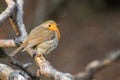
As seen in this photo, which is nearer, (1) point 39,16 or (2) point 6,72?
(2) point 6,72

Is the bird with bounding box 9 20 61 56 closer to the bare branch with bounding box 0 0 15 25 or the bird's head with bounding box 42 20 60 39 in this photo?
the bird's head with bounding box 42 20 60 39

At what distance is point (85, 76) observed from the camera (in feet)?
12.2

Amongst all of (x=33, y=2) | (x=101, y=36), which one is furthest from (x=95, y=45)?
(x=33, y=2)

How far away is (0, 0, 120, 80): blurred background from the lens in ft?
23.0

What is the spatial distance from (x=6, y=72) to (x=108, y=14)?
20.9 feet

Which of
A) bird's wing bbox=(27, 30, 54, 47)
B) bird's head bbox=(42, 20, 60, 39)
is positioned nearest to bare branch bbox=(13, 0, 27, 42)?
bird's wing bbox=(27, 30, 54, 47)

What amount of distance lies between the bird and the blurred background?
12.4 ft

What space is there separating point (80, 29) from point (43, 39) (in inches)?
→ 207

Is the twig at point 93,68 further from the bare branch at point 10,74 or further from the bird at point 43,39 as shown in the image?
the bare branch at point 10,74

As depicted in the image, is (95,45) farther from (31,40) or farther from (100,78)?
(31,40)

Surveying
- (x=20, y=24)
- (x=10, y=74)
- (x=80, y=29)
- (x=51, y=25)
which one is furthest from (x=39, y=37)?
(x=80, y=29)

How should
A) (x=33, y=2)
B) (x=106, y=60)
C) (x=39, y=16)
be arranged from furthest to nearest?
(x=33, y=2) → (x=39, y=16) → (x=106, y=60)

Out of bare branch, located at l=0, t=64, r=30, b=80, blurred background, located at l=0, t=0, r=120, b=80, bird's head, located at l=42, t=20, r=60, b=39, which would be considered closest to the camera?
bare branch, located at l=0, t=64, r=30, b=80

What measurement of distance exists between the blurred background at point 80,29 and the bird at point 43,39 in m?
3.78
